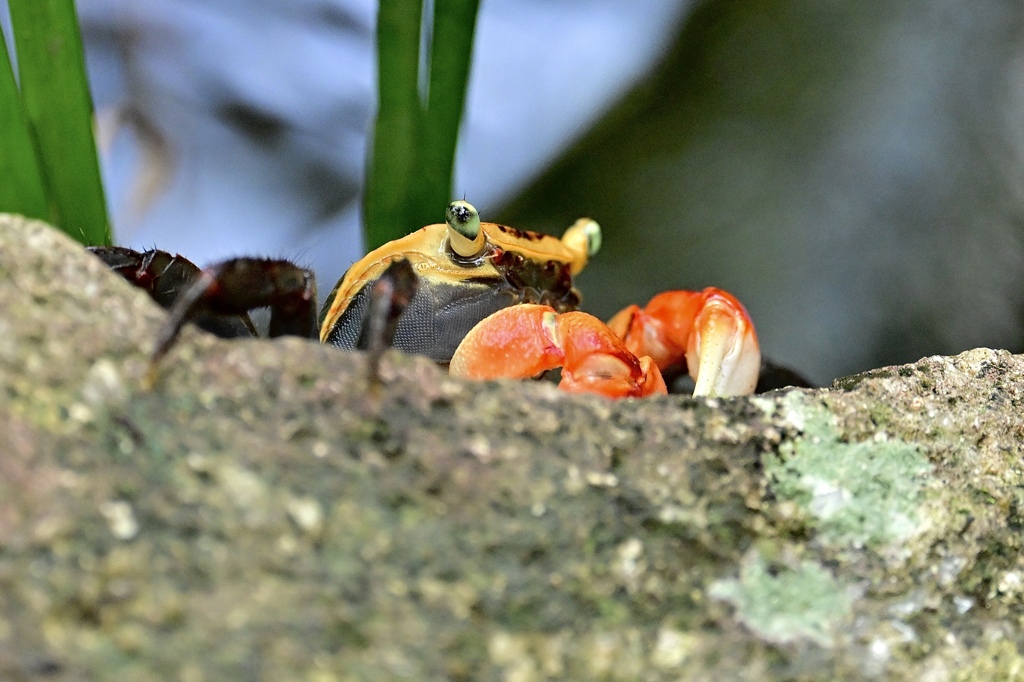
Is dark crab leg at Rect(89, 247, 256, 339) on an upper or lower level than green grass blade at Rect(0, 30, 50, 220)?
lower

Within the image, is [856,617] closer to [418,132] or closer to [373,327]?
[373,327]

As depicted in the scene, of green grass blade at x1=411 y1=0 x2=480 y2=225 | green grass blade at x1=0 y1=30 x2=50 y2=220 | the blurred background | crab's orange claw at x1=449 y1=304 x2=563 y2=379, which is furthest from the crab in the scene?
the blurred background

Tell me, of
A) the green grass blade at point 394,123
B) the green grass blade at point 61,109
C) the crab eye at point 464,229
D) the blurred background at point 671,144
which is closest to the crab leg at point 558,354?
the crab eye at point 464,229

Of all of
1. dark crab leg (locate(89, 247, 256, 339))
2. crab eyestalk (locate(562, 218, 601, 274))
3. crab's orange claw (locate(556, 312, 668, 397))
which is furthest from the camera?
crab eyestalk (locate(562, 218, 601, 274))

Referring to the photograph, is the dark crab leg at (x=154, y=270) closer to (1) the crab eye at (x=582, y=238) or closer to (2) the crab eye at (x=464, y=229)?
(2) the crab eye at (x=464, y=229)

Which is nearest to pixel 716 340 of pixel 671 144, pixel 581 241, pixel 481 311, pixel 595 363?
pixel 595 363

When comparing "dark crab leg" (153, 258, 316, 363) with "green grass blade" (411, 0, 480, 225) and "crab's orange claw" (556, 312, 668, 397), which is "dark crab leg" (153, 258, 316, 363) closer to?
"crab's orange claw" (556, 312, 668, 397)
